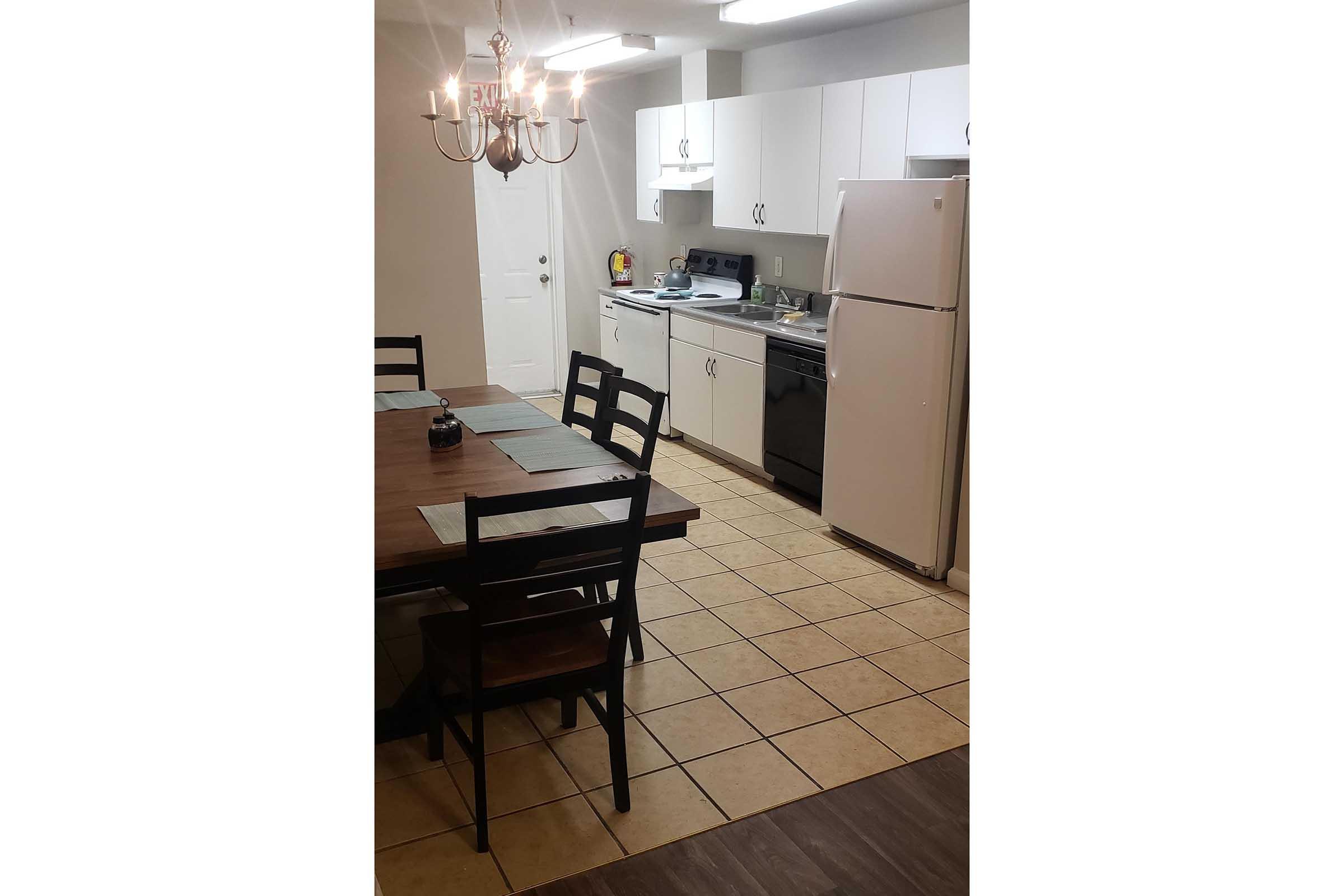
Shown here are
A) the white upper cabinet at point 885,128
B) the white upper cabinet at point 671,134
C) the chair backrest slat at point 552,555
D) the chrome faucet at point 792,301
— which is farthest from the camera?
the white upper cabinet at point 671,134

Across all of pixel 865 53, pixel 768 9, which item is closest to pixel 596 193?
pixel 865 53

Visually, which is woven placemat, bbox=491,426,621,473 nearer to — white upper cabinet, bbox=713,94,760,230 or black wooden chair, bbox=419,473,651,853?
black wooden chair, bbox=419,473,651,853

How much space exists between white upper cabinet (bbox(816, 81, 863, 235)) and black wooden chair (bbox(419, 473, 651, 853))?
9.00 ft

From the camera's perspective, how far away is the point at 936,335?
3.39 meters

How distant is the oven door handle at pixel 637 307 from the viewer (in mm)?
5594

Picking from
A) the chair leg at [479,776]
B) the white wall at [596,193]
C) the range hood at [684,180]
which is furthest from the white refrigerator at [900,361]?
the white wall at [596,193]

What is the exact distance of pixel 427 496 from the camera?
2.34 m

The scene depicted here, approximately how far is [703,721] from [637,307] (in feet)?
11.6

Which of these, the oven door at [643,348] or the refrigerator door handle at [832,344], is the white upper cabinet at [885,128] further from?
the oven door at [643,348]

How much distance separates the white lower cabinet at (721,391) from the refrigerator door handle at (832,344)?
75cm

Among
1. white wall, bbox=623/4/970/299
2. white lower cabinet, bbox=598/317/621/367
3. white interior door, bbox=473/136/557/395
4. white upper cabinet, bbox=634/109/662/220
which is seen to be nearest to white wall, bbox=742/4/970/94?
white wall, bbox=623/4/970/299
